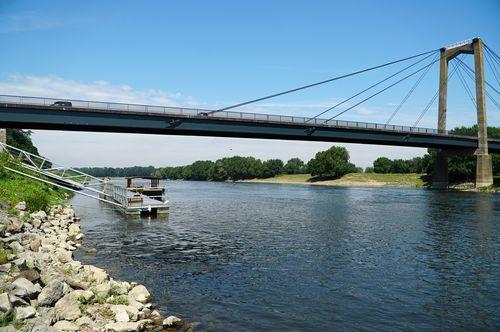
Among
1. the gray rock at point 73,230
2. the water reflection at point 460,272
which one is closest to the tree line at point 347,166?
the water reflection at point 460,272

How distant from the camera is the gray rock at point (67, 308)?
9659 millimetres

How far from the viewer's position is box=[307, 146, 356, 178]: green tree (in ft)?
477

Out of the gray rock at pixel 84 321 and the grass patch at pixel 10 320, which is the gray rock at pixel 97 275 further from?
the grass patch at pixel 10 320

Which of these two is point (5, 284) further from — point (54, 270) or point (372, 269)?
point (372, 269)

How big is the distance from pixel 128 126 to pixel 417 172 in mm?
109116

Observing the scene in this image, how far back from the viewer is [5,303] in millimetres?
8586

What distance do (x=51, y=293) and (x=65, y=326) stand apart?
1322 mm

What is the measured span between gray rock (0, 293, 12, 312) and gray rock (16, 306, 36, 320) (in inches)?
8.4

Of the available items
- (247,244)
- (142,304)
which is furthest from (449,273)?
(142,304)

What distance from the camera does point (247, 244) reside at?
76.5 feet

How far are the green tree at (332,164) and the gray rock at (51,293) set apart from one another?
455 ft

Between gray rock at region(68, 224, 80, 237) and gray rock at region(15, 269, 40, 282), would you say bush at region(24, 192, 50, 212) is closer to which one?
gray rock at region(68, 224, 80, 237)

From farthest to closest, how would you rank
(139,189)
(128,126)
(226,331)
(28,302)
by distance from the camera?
(139,189) < (128,126) < (226,331) < (28,302)

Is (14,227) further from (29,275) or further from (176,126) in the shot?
(176,126)
